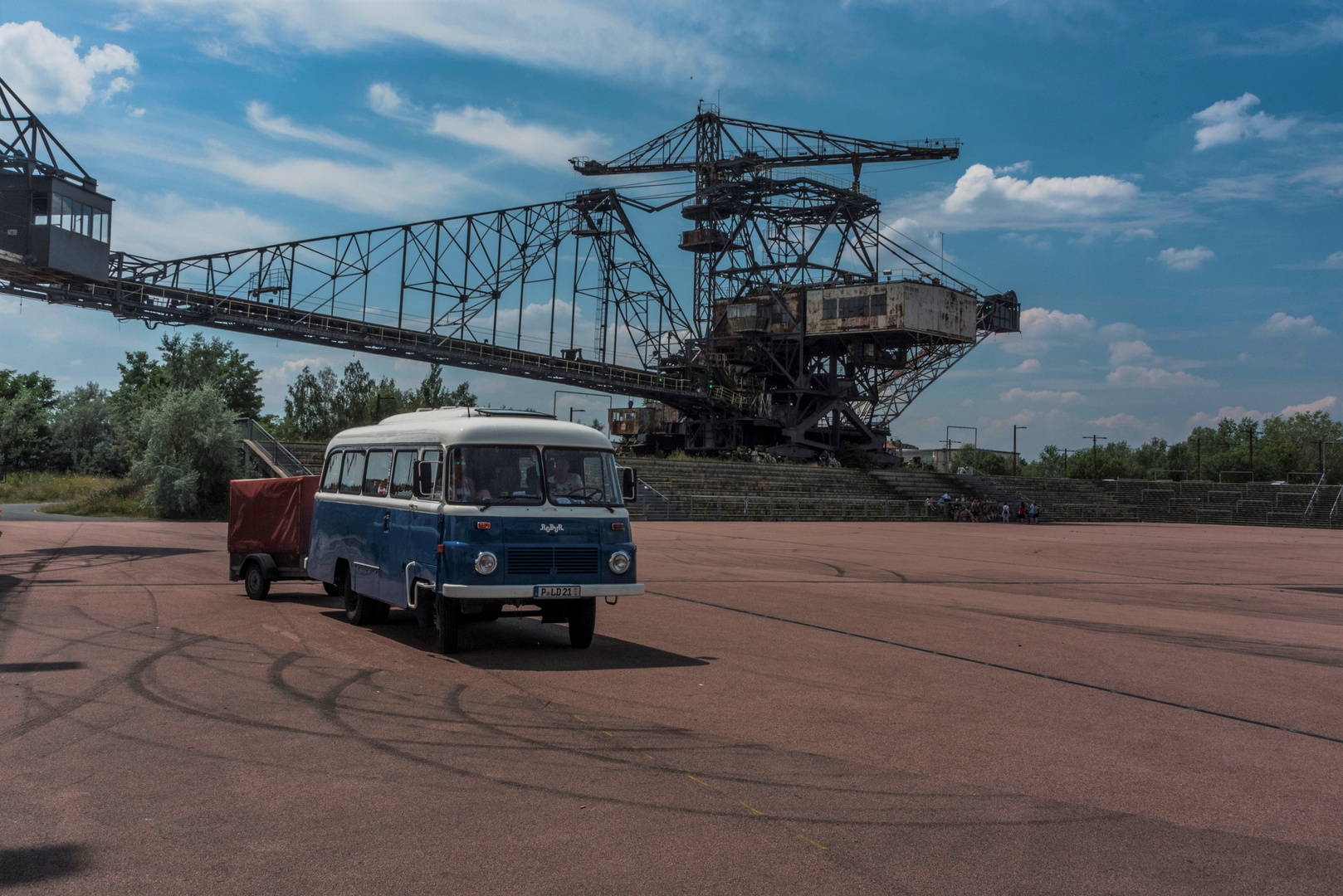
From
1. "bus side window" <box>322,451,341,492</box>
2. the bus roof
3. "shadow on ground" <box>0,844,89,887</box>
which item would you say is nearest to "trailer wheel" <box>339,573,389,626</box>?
"bus side window" <box>322,451,341,492</box>

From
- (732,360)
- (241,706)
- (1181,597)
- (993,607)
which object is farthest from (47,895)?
(732,360)

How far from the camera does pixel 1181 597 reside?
18750mm

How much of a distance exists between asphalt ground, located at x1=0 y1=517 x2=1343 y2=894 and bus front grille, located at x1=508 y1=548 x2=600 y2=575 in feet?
3.09

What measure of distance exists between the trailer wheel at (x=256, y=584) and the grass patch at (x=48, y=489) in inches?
1176

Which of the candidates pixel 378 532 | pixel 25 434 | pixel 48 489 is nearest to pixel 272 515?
pixel 378 532

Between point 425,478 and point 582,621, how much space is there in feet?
7.78

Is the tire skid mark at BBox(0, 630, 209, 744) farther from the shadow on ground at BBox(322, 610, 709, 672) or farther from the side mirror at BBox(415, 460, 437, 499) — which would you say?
the side mirror at BBox(415, 460, 437, 499)

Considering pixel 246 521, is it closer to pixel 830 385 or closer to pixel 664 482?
pixel 664 482

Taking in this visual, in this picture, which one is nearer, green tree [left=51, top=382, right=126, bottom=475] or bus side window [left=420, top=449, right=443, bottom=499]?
bus side window [left=420, top=449, right=443, bottom=499]

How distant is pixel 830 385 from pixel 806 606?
59.1 m

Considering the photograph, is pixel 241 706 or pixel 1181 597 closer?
pixel 241 706

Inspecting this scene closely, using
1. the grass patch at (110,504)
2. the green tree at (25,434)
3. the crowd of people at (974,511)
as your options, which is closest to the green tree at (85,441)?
the green tree at (25,434)

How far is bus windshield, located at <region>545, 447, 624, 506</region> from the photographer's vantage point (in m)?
11.0

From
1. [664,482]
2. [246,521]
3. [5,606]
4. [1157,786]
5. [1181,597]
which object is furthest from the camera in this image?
[664,482]
